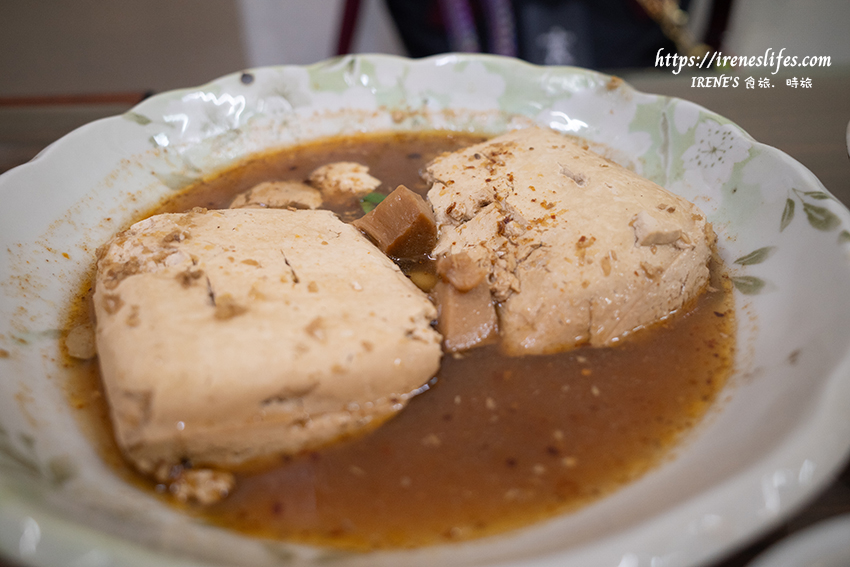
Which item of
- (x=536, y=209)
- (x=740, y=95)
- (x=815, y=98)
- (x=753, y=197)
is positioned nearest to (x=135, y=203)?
(x=536, y=209)

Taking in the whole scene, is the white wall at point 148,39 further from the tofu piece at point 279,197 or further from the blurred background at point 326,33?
the tofu piece at point 279,197

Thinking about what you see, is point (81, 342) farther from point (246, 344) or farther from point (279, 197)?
point (279, 197)

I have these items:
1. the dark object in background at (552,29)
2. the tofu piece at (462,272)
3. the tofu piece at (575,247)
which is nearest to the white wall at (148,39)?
the dark object in background at (552,29)

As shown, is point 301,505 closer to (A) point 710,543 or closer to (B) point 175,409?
(B) point 175,409

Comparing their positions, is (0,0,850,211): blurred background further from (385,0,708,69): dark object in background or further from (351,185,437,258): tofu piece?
(351,185,437,258): tofu piece

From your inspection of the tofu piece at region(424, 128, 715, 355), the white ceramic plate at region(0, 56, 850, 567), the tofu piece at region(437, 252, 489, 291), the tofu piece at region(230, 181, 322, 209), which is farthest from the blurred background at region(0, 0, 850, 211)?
the tofu piece at region(437, 252, 489, 291)

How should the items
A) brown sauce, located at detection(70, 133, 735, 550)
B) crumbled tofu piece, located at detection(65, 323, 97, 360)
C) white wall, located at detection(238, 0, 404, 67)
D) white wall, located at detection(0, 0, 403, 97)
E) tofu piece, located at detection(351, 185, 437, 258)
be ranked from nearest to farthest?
brown sauce, located at detection(70, 133, 735, 550)
crumbled tofu piece, located at detection(65, 323, 97, 360)
tofu piece, located at detection(351, 185, 437, 258)
white wall, located at detection(0, 0, 403, 97)
white wall, located at detection(238, 0, 404, 67)

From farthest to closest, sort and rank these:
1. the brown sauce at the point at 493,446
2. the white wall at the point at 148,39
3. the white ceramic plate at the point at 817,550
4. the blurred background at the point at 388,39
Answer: the white wall at the point at 148,39 < the blurred background at the point at 388,39 < the brown sauce at the point at 493,446 < the white ceramic plate at the point at 817,550
